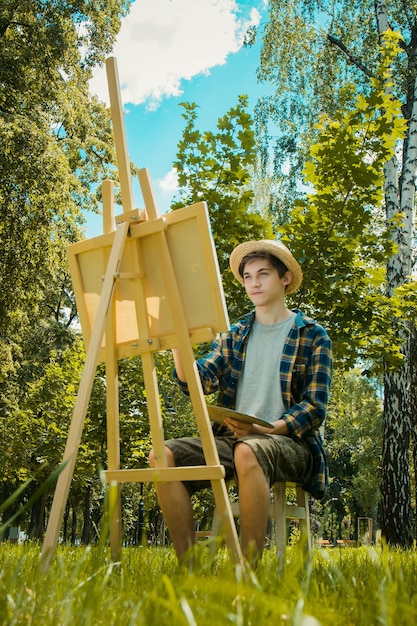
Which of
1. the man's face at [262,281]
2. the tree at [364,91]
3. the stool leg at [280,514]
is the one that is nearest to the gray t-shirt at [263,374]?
the man's face at [262,281]

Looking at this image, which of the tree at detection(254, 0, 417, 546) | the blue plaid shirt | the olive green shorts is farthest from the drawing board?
the tree at detection(254, 0, 417, 546)

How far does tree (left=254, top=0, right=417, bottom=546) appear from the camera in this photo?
28.8ft

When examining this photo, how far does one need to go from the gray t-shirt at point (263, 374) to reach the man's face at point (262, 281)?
0.13m

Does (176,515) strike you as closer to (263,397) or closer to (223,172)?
(263,397)

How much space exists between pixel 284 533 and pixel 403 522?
612cm

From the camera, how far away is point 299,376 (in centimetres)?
323

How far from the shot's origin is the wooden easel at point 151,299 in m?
2.54

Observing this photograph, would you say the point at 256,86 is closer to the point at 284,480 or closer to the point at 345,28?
the point at 345,28

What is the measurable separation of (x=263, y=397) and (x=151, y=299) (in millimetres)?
763

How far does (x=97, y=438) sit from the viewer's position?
47.2 ft

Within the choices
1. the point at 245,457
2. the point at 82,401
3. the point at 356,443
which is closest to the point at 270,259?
the point at 245,457

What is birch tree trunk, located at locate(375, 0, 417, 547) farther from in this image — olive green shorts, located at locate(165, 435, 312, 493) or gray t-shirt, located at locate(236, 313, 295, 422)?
olive green shorts, located at locate(165, 435, 312, 493)

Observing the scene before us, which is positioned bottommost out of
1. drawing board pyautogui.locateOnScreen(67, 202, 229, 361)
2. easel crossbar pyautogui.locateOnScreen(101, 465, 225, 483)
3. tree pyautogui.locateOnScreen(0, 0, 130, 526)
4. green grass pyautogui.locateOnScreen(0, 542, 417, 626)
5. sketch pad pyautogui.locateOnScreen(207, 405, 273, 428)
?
green grass pyautogui.locateOnScreen(0, 542, 417, 626)

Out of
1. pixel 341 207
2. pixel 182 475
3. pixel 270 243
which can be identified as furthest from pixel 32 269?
pixel 182 475
